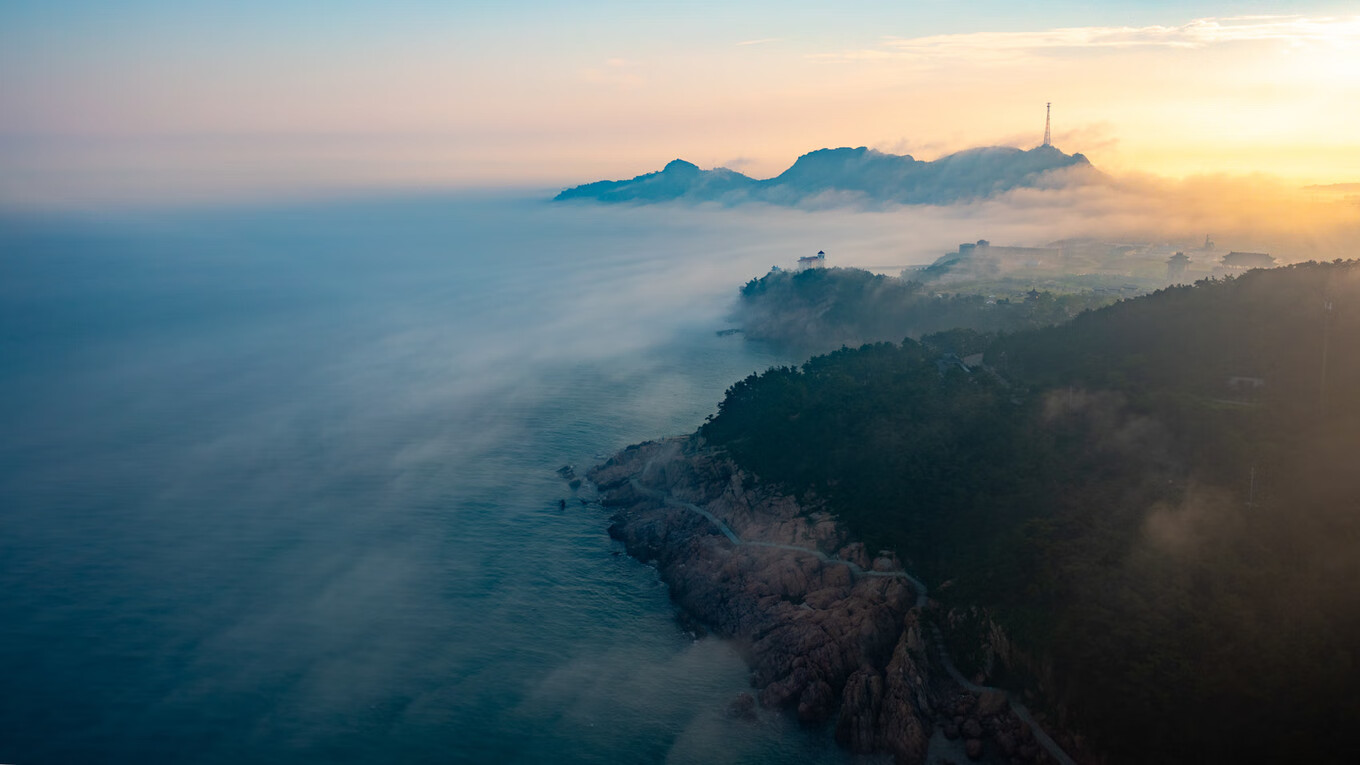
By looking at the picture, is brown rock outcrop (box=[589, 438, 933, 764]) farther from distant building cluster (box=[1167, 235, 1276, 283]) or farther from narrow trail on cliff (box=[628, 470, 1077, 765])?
distant building cluster (box=[1167, 235, 1276, 283])

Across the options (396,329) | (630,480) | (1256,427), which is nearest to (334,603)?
(630,480)

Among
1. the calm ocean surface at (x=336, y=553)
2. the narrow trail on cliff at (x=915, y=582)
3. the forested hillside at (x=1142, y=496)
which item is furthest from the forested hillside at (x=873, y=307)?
the narrow trail on cliff at (x=915, y=582)

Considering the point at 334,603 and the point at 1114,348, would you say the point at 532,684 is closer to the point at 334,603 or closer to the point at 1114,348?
the point at 334,603

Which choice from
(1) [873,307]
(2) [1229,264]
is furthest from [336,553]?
(2) [1229,264]

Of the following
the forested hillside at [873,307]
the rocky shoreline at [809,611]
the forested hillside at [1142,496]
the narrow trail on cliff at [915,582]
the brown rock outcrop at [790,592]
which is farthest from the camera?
the forested hillside at [873,307]

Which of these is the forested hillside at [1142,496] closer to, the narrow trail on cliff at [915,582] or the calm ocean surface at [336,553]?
the narrow trail on cliff at [915,582]

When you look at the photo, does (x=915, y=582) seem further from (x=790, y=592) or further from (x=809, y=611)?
(x=790, y=592)
